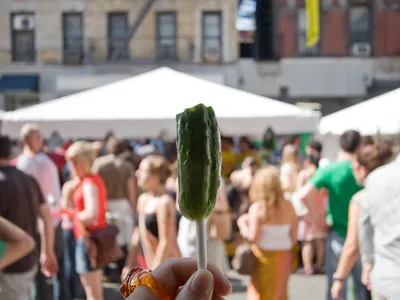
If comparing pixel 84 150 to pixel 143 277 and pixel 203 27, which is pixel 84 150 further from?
pixel 203 27

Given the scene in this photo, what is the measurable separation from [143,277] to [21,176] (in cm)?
321

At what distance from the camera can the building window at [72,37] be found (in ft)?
81.7

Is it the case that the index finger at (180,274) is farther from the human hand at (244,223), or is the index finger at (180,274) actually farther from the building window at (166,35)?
the building window at (166,35)

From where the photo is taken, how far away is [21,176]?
448 centimetres

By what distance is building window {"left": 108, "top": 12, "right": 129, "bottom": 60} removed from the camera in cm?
2481

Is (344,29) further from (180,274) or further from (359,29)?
(180,274)

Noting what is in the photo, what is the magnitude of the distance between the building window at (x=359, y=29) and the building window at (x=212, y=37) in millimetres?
5001

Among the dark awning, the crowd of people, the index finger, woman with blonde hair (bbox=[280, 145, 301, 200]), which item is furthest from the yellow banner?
the index finger

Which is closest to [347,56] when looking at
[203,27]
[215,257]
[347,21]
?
[347,21]

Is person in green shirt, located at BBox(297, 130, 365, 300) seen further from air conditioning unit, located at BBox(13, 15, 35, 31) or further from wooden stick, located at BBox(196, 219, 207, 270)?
air conditioning unit, located at BBox(13, 15, 35, 31)

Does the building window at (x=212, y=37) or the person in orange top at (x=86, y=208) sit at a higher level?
the building window at (x=212, y=37)

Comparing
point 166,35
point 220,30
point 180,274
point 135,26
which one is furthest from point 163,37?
point 180,274

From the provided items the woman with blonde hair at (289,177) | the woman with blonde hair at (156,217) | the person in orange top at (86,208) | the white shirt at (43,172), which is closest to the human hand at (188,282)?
the woman with blonde hair at (156,217)

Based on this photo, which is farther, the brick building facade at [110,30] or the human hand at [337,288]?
the brick building facade at [110,30]
